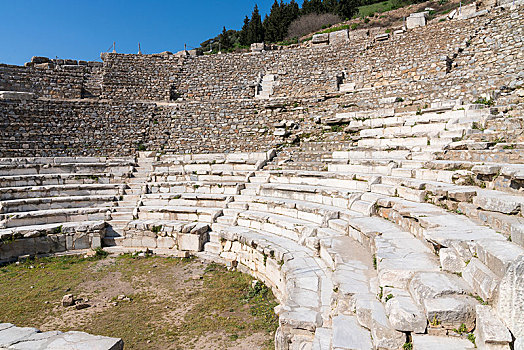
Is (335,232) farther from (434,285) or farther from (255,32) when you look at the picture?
(255,32)

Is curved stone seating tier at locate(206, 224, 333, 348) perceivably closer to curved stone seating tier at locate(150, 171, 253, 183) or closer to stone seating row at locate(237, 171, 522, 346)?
stone seating row at locate(237, 171, 522, 346)

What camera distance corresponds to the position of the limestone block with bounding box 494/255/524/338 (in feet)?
7.14

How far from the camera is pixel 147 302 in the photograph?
587 cm

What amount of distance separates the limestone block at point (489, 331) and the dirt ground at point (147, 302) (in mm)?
2724

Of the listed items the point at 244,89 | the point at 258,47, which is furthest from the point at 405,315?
the point at 258,47

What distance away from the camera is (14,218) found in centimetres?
891

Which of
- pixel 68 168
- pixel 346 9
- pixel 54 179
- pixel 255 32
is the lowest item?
pixel 54 179

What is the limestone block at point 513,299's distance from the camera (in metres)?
2.18

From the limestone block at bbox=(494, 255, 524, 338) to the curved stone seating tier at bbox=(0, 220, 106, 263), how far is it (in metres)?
8.92

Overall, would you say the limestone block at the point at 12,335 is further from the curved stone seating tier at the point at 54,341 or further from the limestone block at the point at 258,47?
the limestone block at the point at 258,47

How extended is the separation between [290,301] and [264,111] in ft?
37.4

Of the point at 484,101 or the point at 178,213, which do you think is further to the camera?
the point at 178,213

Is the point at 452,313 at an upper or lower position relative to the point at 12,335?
upper

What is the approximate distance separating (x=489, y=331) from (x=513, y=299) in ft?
0.88
